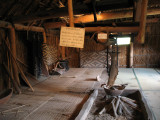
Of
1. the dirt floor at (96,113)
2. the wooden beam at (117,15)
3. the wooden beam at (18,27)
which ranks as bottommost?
the dirt floor at (96,113)

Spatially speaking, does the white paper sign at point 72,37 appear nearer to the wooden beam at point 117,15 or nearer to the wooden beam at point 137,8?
the wooden beam at point 137,8

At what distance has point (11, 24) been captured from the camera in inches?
162

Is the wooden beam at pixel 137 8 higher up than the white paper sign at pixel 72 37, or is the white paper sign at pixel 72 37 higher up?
the wooden beam at pixel 137 8

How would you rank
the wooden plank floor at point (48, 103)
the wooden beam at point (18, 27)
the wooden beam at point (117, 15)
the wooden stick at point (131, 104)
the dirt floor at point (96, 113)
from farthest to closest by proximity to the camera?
the wooden beam at point (117, 15)
the wooden beam at point (18, 27)
the wooden stick at point (131, 104)
the dirt floor at point (96, 113)
the wooden plank floor at point (48, 103)

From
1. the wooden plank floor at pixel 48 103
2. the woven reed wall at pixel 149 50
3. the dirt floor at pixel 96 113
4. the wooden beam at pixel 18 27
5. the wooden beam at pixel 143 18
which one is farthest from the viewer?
the woven reed wall at pixel 149 50

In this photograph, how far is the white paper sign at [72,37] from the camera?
5.67 feet

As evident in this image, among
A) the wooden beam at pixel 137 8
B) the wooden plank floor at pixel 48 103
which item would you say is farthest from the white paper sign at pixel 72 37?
the wooden plank floor at pixel 48 103

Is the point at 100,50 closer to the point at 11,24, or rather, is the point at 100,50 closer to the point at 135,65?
the point at 135,65

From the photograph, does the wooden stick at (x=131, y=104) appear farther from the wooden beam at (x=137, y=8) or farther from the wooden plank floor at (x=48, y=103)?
the wooden beam at (x=137, y=8)

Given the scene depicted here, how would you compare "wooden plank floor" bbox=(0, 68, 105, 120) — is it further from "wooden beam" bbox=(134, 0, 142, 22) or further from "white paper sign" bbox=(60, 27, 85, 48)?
"wooden beam" bbox=(134, 0, 142, 22)

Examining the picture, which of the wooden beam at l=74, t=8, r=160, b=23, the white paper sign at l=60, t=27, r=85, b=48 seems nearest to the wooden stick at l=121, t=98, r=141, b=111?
the white paper sign at l=60, t=27, r=85, b=48

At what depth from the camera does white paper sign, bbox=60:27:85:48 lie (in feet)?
5.67

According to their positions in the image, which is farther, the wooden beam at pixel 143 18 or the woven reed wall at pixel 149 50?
the woven reed wall at pixel 149 50

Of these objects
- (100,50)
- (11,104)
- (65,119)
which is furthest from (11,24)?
(100,50)
